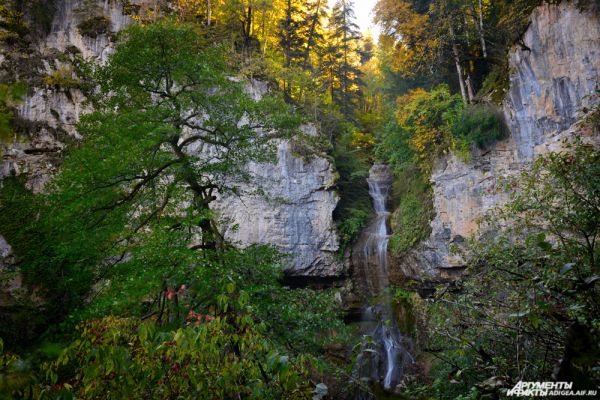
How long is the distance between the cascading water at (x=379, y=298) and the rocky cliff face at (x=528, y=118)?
1.53m

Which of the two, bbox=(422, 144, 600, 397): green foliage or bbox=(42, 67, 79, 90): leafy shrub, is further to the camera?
bbox=(42, 67, 79, 90): leafy shrub

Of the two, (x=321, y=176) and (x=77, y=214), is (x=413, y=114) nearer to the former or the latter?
(x=321, y=176)

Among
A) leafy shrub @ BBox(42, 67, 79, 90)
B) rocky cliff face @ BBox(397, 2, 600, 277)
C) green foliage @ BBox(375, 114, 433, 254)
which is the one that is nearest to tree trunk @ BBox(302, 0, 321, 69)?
green foliage @ BBox(375, 114, 433, 254)

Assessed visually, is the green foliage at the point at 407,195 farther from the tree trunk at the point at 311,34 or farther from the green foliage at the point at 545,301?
the tree trunk at the point at 311,34

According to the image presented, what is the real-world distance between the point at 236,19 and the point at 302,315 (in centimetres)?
1827

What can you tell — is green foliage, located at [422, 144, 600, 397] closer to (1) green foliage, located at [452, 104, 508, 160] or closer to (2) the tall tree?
(1) green foliage, located at [452, 104, 508, 160]

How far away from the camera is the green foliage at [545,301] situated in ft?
6.40

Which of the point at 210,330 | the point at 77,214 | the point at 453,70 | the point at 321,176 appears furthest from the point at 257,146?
the point at 453,70

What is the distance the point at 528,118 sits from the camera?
35.9 ft

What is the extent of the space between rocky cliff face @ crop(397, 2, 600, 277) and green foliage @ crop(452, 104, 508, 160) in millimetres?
314

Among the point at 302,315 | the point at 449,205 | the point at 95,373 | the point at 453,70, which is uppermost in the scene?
the point at 453,70

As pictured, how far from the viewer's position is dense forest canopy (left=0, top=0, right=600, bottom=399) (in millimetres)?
2264

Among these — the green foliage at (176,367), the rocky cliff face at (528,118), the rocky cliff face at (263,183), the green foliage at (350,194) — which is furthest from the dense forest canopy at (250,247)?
the rocky cliff face at (263,183)

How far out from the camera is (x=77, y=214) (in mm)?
6367
